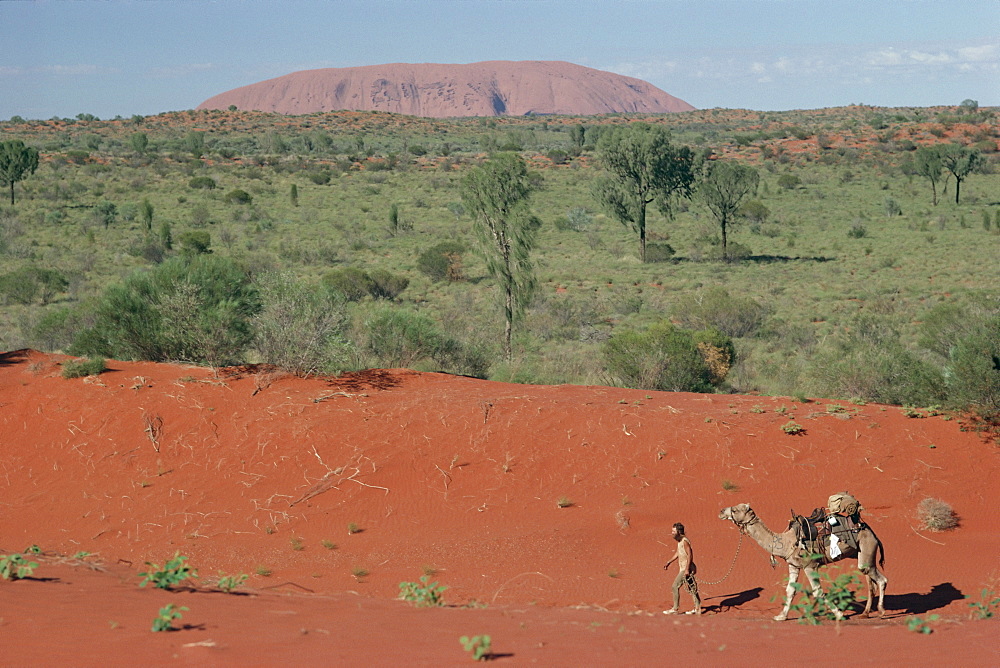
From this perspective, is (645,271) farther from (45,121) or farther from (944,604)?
(45,121)

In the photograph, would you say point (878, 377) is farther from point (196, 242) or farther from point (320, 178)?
point (320, 178)

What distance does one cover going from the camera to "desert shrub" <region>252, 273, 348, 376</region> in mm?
14094

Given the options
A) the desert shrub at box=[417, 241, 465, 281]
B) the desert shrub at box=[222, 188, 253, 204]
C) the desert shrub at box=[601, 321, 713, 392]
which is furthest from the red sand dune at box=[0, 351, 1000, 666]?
the desert shrub at box=[222, 188, 253, 204]

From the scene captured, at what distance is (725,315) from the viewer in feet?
79.8

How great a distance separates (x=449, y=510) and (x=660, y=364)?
737cm

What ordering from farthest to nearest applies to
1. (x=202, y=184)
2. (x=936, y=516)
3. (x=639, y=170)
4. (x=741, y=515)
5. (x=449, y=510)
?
(x=202, y=184), (x=639, y=170), (x=449, y=510), (x=936, y=516), (x=741, y=515)

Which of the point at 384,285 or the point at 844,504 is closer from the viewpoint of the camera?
the point at 844,504

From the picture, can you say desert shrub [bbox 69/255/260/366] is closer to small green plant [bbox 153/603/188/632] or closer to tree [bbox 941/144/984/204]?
small green plant [bbox 153/603/188/632]

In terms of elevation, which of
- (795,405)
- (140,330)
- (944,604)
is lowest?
(944,604)

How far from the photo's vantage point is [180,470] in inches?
452

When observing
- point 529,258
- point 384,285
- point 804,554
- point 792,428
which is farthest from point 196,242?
point 804,554

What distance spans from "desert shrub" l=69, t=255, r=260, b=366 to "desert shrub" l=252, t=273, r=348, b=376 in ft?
2.00

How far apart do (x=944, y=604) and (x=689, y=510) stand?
3.17 metres

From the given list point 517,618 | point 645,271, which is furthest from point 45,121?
point 517,618
